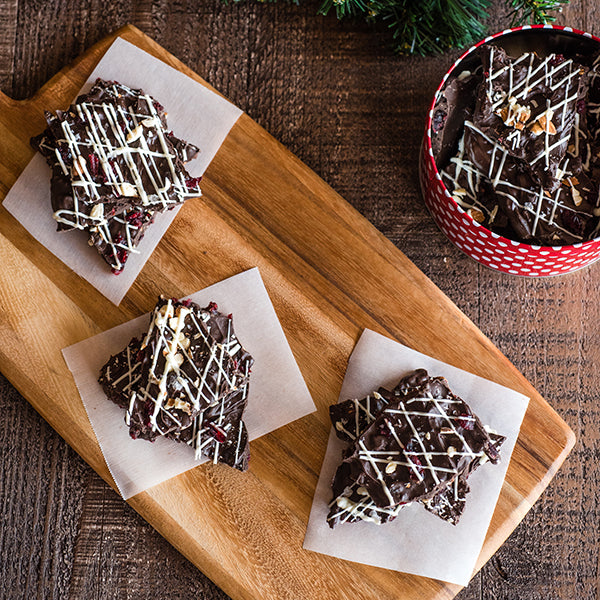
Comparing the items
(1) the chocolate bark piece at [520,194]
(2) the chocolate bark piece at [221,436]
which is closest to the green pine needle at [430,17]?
(1) the chocolate bark piece at [520,194]

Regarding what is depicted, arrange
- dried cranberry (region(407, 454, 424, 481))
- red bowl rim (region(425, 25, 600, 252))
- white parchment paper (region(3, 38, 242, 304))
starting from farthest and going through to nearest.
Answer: white parchment paper (region(3, 38, 242, 304)), dried cranberry (region(407, 454, 424, 481)), red bowl rim (region(425, 25, 600, 252))

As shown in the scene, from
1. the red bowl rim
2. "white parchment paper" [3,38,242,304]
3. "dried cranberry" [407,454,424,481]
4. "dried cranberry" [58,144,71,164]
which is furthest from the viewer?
"white parchment paper" [3,38,242,304]

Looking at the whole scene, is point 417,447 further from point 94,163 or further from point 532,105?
point 94,163

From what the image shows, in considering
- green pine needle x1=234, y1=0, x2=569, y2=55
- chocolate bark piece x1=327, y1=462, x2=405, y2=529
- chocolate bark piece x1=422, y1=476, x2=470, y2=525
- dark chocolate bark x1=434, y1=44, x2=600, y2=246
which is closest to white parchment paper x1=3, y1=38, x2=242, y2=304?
green pine needle x1=234, y1=0, x2=569, y2=55

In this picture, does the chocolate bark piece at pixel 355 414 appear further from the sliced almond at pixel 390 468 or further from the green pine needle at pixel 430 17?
the green pine needle at pixel 430 17

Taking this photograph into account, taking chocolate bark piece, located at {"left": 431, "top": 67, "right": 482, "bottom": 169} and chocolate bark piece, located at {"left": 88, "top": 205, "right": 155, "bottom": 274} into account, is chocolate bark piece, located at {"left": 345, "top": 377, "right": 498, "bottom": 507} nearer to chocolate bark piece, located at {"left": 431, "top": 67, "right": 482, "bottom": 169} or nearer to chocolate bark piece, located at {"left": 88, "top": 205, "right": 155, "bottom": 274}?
chocolate bark piece, located at {"left": 431, "top": 67, "right": 482, "bottom": 169}

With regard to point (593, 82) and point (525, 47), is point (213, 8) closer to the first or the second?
point (525, 47)

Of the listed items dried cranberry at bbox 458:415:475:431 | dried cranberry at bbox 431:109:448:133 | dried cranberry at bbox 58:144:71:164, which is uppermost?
dried cranberry at bbox 431:109:448:133
